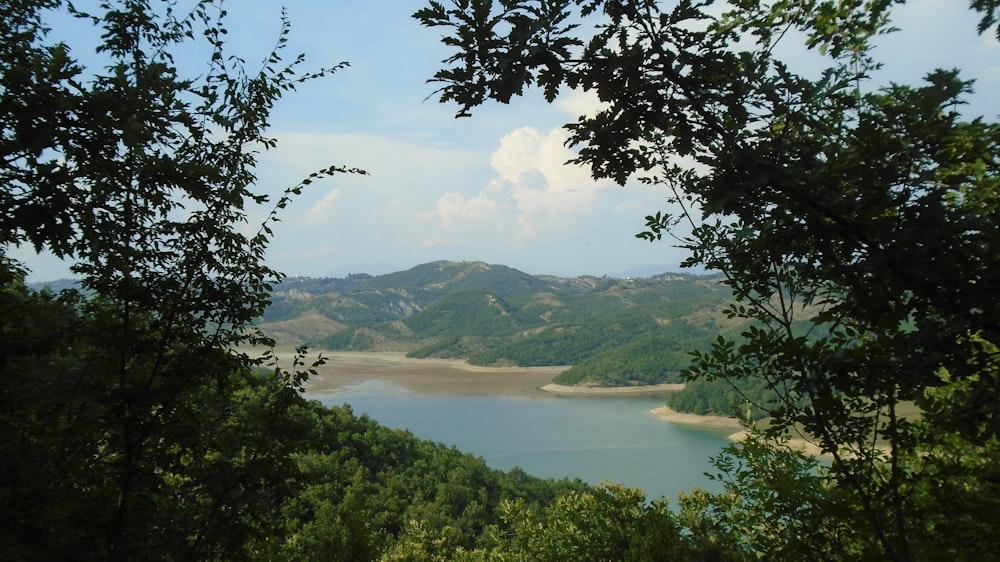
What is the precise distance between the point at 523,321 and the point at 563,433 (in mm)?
81437

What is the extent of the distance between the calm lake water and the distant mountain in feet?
40.2

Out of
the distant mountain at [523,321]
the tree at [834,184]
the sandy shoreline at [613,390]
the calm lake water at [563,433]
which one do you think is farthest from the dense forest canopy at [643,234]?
the sandy shoreline at [613,390]

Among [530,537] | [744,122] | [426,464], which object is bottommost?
[426,464]

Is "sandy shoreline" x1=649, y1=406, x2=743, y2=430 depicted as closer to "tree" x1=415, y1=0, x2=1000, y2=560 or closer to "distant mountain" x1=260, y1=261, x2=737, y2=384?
"distant mountain" x1=260, y1=261, x2=737, y2=384

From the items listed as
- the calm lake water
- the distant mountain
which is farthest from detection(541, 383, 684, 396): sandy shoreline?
the calm lake water

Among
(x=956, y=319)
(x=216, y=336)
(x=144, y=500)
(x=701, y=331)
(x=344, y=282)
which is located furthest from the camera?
(x=344, y=282)

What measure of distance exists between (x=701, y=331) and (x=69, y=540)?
88.5 metres

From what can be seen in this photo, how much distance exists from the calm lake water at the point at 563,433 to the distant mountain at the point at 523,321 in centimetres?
1225

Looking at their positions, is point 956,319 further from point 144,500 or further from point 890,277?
point 144,500

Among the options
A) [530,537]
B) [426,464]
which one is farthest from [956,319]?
[426,464]

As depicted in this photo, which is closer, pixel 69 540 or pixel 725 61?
pixel 725 61

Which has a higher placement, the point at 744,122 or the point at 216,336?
the point at 744,122

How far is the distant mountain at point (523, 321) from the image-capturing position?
7544 cm

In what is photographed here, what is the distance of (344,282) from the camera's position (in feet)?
636
